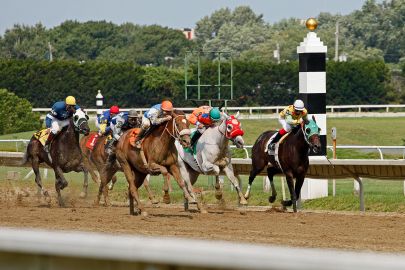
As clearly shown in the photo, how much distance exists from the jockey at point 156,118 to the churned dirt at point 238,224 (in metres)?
0.87

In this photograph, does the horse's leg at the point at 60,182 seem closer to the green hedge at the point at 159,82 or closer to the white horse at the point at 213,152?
the white horse at the point at 213,152

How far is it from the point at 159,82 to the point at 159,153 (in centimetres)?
4145

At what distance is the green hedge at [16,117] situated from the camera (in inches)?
1471

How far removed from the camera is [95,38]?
106 meters

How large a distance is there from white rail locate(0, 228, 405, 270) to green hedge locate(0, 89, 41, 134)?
34092 millimetres

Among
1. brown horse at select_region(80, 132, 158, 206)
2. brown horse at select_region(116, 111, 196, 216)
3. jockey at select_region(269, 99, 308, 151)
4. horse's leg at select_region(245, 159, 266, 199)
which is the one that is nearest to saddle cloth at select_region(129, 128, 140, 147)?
brown horse at select_region(116, 111, 196, 216)

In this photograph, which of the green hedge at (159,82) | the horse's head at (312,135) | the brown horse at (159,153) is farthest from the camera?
the green hedge at (159,82)

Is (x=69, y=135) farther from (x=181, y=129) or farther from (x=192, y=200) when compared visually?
(x=181, y=129)

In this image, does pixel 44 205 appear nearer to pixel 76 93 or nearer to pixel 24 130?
pixel 24 130

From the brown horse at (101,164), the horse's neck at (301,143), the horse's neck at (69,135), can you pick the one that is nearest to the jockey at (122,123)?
the brown horse at (101,164)

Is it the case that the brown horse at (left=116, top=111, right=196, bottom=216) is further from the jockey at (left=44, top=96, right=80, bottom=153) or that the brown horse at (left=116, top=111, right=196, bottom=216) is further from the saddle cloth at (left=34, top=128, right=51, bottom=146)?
the saddle cloth at (left=34, top=128, right=51, bottom=146)

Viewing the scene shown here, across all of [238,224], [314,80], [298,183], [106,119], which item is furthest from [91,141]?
[238,224]

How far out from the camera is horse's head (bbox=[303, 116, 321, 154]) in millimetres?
12468

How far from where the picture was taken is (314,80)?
15312 millimetres
